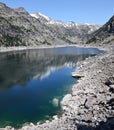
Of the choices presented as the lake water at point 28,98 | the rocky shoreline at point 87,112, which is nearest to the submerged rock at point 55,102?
the lake water at point 28,98

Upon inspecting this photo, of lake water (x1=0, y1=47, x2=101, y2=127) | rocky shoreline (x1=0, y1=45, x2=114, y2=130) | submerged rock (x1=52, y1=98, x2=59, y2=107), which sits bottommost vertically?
lake water (x1=0, y1=47, x2=101, y2=127)

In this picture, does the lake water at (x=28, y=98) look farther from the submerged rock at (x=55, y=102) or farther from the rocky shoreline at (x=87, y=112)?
the rocky shoreline at (x=87, y=112)

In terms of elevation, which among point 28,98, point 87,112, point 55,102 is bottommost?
point 28,98

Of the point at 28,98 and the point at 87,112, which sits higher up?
the point at 87,112

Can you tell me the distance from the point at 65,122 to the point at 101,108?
5.48 m

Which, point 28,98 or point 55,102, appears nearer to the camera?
point 55,102

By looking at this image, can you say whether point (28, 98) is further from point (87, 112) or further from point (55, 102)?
point (87, 112)

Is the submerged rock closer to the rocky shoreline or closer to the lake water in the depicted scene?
the lake water

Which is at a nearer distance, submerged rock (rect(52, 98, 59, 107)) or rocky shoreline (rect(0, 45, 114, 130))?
rocky shoreline (rect(0, 45, 114, 130))

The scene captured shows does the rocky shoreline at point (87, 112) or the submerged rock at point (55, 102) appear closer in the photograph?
the rocky shoreline at point (87, 112)

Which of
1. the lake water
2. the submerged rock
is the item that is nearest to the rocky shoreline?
the submerged rock

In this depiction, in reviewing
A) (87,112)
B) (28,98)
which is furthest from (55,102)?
(87,112)

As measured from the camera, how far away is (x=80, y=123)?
37656 millimetres

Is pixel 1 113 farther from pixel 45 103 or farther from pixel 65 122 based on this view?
pixel 65 122
